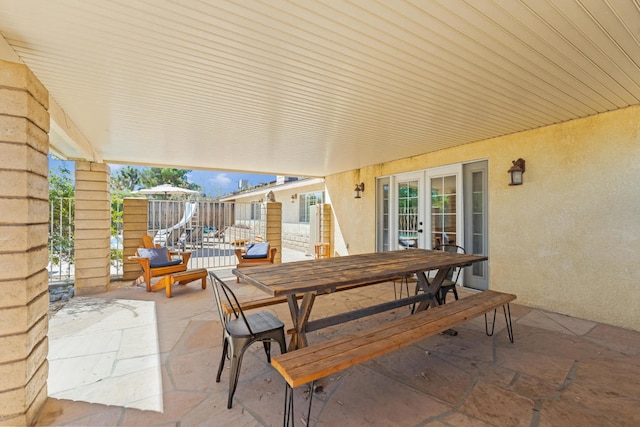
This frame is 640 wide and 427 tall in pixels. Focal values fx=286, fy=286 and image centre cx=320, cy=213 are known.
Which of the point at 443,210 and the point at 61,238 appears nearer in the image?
the point at 61,238

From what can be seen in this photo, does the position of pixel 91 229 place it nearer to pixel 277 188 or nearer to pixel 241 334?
pixel 241 334

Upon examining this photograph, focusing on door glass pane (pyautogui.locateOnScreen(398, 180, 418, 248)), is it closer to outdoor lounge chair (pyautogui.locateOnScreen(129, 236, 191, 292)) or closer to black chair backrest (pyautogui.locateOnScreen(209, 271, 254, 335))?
outdoor lounge chair (pyautogui.locateOnScreen(129, 236, 191, 292))

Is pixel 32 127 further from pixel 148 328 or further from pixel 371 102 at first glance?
pixel 371 102

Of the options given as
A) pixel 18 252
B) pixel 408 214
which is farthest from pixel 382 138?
pixel 18 252

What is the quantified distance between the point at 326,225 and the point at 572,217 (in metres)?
5.69

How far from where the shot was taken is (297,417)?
6.05 feet

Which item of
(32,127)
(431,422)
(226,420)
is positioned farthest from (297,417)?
(32,127)

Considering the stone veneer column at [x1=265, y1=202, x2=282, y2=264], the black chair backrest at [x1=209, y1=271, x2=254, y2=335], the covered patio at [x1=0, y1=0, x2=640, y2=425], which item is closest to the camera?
the covered patio at [x1=0, y1=0, x2=640, y2=425]

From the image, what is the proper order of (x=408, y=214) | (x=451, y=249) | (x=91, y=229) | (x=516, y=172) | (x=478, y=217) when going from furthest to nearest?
1. (x=408, y=214)
2. (x=451, y=249)
3. (x=478, y=217)
4. (x=91, y=229)
5. (x=516, y=172)

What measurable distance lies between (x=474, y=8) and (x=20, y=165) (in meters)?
2.96

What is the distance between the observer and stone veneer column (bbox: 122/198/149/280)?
561cm

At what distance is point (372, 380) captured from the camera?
7.41ft

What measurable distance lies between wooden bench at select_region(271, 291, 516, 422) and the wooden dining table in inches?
15.0

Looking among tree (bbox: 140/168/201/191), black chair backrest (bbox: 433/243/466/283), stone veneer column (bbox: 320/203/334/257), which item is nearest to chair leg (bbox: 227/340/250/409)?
black chair backrest (bbox: 433/243/466/283)
